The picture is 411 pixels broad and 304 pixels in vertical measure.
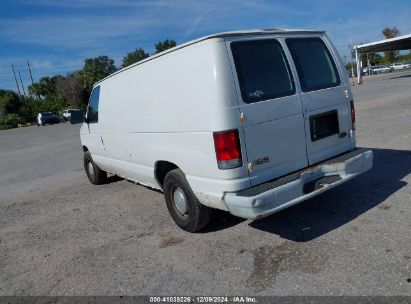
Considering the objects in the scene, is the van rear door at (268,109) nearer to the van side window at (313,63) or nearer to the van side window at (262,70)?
the van side window at (262,70)

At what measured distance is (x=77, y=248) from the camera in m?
5.00

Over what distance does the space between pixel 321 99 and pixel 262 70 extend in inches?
36.0

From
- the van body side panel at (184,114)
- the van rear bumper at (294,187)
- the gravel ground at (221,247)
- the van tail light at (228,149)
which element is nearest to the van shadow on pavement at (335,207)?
the gravel ground at (221,247)

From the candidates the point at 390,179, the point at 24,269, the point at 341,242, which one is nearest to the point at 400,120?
the point at 390,179

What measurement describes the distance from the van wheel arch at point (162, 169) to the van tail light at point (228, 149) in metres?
1.09

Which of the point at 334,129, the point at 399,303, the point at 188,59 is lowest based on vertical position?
the point at 399,303

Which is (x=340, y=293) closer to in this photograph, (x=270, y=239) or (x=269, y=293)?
(x=269, y=293)

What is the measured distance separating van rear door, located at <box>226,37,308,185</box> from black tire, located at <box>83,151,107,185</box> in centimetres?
484

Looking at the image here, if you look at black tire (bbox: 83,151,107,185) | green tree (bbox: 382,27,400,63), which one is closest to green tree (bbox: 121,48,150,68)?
green tree (bbox: 382,27,400,63)

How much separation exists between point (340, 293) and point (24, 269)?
3501 mm

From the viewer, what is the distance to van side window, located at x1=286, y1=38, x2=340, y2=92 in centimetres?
457

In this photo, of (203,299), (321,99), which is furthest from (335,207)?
(203,299)

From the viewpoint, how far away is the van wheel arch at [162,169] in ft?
16.7

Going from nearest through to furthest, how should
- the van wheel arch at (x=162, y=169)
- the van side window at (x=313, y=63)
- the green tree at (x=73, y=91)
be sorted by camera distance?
1. the van side window at (x=313, y=63)
2. the van wheel arch at (x=162, y=169)
3. the green tree at (x=73, y=91)
